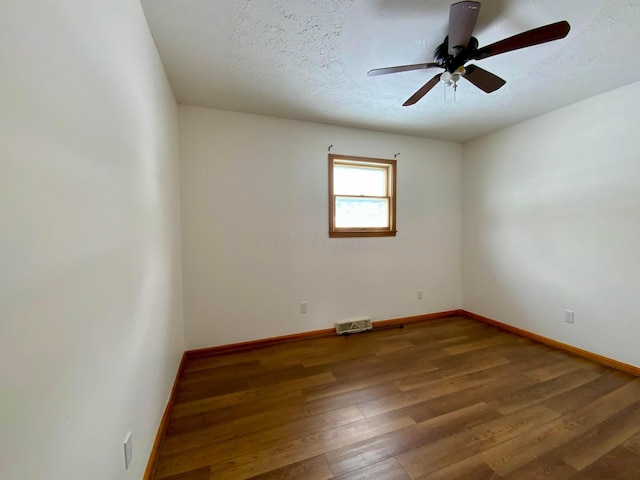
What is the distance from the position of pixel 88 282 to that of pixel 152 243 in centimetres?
77

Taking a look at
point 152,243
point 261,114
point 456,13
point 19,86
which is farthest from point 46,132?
point 261,114

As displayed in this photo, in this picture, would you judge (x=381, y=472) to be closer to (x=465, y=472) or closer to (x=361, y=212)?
(x=465, y=472)

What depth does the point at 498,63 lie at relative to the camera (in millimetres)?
1861

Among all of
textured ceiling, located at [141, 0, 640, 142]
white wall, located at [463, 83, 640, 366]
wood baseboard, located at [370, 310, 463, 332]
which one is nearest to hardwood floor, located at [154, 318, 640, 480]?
white wall, located at [463, 83, 640, 366]

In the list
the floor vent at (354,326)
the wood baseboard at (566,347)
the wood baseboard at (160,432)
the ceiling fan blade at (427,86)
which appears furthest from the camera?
the floor vent at (354,326)

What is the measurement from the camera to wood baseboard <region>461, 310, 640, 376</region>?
2.18m

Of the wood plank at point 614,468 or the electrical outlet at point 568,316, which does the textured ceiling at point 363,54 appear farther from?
the wood plank at point 614,468

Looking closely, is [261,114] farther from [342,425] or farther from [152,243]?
[342,425]

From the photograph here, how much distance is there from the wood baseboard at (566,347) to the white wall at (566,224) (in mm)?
50

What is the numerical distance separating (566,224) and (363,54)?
2.74 metres

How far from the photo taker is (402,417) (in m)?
1.66

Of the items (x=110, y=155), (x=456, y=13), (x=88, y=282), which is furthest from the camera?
(x=456, y=13)

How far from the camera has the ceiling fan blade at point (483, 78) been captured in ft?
5.22

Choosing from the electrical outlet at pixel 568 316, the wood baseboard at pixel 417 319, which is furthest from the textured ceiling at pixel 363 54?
the wood baseboard at pixel 417 319
